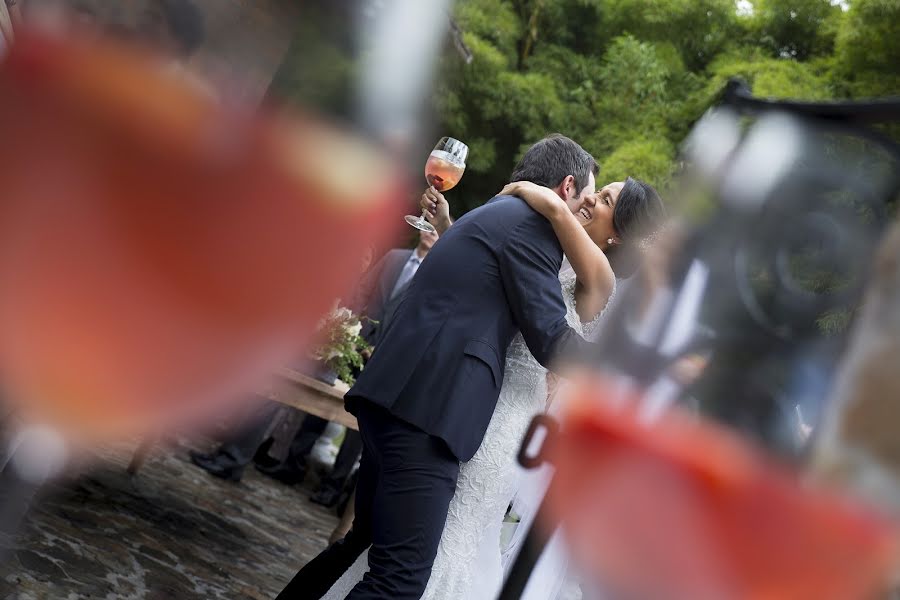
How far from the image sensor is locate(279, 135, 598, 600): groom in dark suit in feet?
7.46

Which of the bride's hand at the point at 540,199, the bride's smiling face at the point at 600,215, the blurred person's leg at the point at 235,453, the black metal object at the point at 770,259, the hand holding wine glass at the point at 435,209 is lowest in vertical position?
the blurred person's leg at the point at 235,453

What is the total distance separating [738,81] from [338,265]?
0.37 metres

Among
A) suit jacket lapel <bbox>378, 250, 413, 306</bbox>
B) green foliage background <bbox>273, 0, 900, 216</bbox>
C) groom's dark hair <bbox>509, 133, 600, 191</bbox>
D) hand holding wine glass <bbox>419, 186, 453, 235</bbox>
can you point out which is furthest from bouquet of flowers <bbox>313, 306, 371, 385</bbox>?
green foliage background <bbox>273, 0, 900, 216</bbox>

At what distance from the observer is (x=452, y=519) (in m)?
2.49

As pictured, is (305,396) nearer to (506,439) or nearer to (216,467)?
(216,467)

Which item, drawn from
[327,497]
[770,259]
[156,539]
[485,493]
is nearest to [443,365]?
[485,493]

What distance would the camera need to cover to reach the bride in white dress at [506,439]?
7.92ft

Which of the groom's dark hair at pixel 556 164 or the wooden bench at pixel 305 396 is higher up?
the groom's dark hair at pixel 556 164

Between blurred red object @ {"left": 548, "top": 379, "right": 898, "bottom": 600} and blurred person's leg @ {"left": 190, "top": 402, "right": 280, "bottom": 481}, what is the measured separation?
5.53m

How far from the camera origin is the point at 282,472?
284 inches

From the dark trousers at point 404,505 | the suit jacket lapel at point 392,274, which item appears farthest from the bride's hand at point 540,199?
the suit jacket lapel at point 392,274

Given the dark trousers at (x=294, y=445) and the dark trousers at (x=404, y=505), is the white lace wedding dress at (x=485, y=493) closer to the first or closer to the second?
the dark trousers at (x=404, y=505)

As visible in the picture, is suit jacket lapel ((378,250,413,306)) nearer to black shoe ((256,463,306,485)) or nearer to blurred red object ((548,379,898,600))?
Result: black shoe ((256,463,306,485))

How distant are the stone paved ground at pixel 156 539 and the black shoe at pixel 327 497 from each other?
0.75 meters
